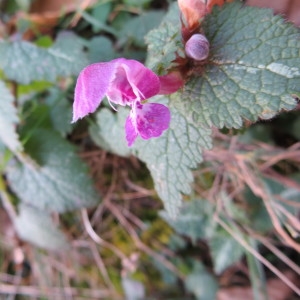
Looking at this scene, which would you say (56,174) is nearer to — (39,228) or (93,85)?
(39,228)

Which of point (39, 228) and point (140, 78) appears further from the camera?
point (39, 228)

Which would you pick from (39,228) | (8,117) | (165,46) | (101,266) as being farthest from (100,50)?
(101,266)

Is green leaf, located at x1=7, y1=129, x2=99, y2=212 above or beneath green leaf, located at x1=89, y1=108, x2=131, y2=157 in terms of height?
beneath

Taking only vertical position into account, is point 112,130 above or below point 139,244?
above

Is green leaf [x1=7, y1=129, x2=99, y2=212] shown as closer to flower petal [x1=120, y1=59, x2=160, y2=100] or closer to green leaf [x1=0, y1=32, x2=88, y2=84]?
green leaf [x1=0, y1=32, x2=88, y2=84]

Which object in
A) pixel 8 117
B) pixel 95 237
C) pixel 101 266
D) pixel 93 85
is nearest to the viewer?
pixel 93 85

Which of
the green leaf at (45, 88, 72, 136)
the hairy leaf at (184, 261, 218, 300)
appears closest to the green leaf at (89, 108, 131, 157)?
the green leaf at (45, 88, 72, 136)

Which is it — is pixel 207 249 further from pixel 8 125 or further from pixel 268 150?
pixel 8 125
